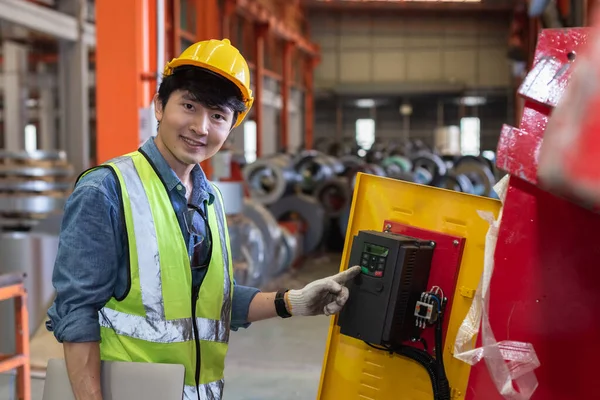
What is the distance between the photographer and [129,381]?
1.48m

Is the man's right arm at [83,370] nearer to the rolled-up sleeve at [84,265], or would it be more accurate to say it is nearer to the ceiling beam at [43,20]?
the rolled-up sleeve at [84,265]

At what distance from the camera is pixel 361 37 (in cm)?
2303

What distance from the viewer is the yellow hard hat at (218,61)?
5.33ft

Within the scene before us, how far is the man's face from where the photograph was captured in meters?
1.64

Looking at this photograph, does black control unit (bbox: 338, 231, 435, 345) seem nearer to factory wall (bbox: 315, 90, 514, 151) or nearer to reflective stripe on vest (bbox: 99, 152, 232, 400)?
reflective stripe on vest (bbox: 99, 152, 232, 400)

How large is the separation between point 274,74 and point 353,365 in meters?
16.0

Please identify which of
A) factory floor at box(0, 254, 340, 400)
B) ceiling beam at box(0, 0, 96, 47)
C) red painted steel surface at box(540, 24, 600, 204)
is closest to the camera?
red painted steel surface at box(540, 24, 600, 204)

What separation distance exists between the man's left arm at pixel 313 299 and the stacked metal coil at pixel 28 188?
4.31 meters

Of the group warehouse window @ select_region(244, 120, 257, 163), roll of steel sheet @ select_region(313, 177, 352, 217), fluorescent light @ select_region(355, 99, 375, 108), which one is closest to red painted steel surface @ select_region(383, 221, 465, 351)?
roll of steel sheet @ select_region(313, 177, 352, 217)

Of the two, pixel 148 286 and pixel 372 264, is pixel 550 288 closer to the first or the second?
pixel 372 264

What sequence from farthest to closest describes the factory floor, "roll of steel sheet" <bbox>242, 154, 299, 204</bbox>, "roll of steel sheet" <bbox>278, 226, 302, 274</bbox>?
"roll of steel sheet" <bbox>242, 154, 299, 204</bbox> → "roll of steel sheet" <bbox>278, 226, 302, 274</bbox> → the factory floor

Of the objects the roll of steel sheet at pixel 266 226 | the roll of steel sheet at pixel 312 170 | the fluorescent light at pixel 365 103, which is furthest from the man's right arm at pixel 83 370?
the fluorescent light at pixel 365 103

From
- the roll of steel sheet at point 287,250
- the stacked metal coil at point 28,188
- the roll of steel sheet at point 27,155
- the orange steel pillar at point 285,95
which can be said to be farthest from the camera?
the orange steel pillar at point 285,95

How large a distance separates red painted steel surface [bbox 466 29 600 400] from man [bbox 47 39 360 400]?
0.59 metres
